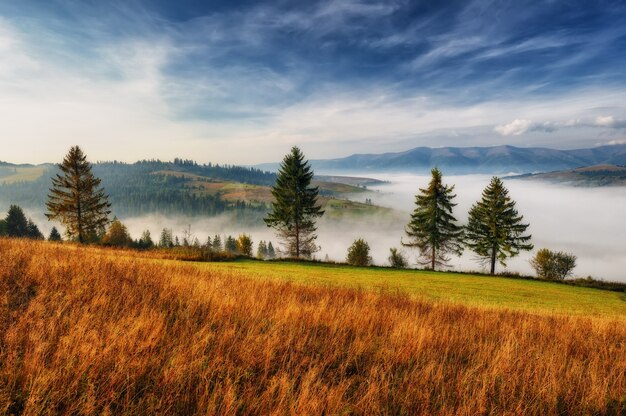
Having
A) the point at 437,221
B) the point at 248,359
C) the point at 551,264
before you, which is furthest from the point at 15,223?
the point at 551,264

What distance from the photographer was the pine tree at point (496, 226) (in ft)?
138

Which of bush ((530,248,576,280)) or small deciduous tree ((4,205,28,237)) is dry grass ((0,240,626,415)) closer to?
bush ((530,248,576,280))

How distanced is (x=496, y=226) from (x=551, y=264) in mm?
38562

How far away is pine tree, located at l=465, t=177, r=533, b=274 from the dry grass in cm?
3989

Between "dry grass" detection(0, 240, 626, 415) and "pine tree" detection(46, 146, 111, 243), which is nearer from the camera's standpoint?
"dry grass" detection(0, 240, 626, 415)

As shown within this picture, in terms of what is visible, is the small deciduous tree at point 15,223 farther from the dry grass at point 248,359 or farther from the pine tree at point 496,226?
the pine tree at point 496,226

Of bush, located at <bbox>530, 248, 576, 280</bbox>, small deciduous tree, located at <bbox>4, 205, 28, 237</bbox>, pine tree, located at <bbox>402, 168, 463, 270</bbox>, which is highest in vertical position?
pine tree, located at <bbox>402, 168, 463, 270</bbox>

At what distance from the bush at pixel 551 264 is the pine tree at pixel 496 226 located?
3104 centimetres

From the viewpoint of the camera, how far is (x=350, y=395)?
3654mm

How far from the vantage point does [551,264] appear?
6925cm

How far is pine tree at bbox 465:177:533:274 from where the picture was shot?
138 ft

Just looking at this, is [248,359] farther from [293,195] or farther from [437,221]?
[437,221]

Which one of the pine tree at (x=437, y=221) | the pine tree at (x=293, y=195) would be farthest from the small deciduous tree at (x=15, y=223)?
the pine tree at (x=437, y=221)

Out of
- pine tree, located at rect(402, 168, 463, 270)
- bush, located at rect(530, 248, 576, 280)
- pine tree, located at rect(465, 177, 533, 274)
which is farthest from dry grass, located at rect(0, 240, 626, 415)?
bush, located at rect(530, 248, 576, 280)
